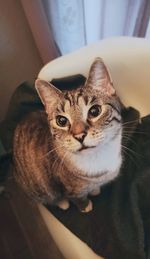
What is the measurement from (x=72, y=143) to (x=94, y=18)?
0.68 metres

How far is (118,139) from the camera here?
2.85 ft

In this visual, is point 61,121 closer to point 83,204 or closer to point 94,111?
point 94,111

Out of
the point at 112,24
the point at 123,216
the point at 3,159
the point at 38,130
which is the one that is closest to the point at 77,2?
the point at 112,24

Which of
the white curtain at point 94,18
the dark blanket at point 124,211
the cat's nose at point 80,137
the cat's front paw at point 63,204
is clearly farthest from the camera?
the white curtain at point 94,18

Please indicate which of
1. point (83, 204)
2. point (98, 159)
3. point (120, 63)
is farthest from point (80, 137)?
point (120, 63)

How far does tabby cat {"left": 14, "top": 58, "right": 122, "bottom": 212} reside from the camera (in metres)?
0.78

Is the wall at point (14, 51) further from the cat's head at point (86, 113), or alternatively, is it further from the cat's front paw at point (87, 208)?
the cat's front paw at point (87, 208)

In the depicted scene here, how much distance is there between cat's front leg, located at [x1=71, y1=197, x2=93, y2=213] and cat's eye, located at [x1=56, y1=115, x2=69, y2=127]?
0.90ft

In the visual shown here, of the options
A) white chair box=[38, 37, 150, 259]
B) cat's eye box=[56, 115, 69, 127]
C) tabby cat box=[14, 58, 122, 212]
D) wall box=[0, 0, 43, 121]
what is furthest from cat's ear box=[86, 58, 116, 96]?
wall box=[0, 0, 43, 121]

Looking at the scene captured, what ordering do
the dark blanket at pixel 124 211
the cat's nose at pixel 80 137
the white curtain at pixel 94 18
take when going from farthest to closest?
1. the white curtain at pixel 94 18
2. the dark blanket at pixel 124 211
3. the cat's nose at pixel 80 137

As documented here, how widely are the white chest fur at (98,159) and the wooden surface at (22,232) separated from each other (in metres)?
0.51

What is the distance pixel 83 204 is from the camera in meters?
0.98

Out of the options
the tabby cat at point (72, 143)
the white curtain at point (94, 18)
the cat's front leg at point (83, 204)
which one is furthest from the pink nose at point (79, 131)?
the white curtain at point (94, 18)

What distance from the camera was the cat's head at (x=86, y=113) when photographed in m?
0.76
